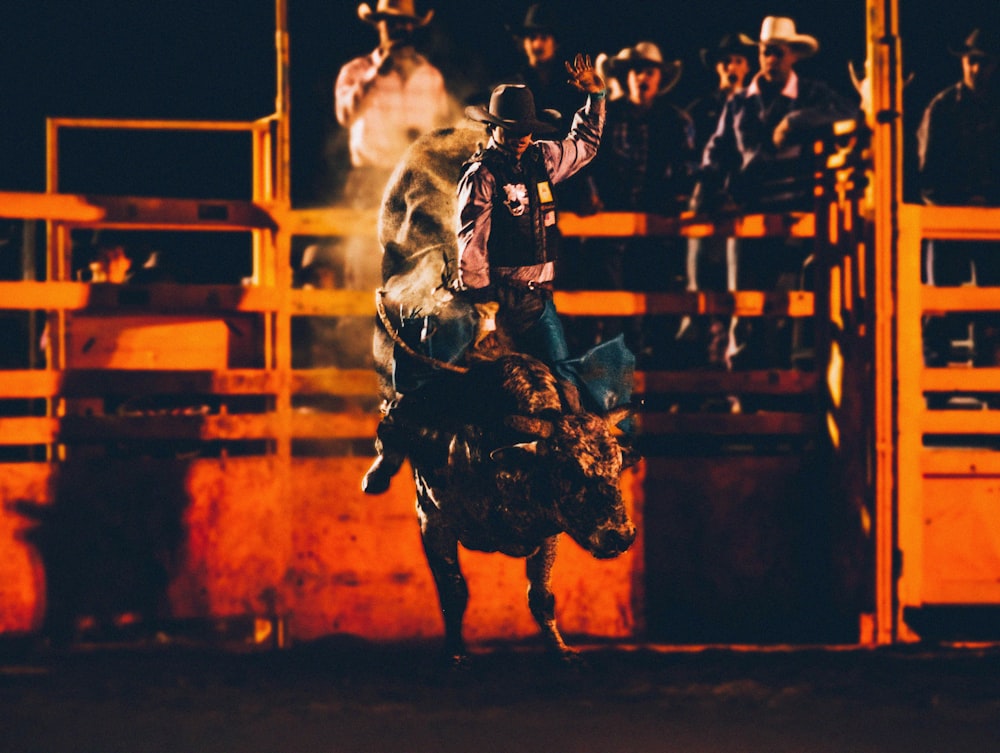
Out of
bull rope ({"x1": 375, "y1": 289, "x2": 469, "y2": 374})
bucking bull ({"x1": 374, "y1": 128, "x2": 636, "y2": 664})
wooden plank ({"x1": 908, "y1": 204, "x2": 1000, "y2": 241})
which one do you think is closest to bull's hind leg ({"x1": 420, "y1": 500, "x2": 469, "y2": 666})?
bucking bull ({"x1": 374, "y1": 128, "x2": 636, "y2": 664})

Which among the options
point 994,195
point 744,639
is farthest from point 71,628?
point 994,195

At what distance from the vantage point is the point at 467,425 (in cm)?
643

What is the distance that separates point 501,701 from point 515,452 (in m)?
1.18

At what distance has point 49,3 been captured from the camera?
11.3 metres

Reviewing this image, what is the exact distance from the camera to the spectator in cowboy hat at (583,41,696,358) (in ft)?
27.2

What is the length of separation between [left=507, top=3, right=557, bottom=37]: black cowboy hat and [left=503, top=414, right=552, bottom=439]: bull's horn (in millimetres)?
3116

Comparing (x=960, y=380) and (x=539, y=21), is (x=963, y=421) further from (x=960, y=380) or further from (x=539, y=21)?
(x=539, y=21)

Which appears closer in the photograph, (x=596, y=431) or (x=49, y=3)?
(x=596, y=431)

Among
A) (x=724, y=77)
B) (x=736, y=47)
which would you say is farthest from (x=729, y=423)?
(x=736, y=47)

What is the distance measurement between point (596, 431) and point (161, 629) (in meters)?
3.47

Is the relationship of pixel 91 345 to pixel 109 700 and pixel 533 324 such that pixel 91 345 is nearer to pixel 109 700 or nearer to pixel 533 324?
pixel 109 700

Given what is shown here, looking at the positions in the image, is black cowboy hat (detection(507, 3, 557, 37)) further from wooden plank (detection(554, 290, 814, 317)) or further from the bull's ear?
the bull's ear

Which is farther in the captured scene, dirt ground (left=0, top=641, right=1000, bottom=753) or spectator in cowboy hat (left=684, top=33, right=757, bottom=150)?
spectator in cowboy hat (left=684, top=33, right=757, bottom=150)

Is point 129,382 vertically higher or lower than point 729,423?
higher
